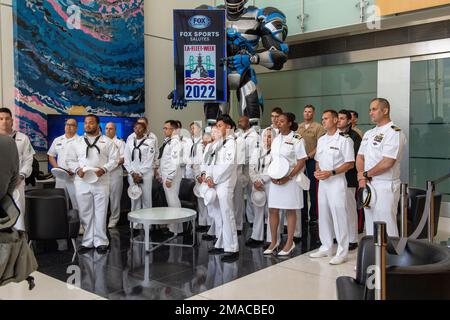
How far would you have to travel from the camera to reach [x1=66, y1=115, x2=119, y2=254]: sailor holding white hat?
187 inches

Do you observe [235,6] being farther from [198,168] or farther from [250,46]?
[198,168]

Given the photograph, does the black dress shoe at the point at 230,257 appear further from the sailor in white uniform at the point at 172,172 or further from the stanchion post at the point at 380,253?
the stanchion post at the point at 380,253

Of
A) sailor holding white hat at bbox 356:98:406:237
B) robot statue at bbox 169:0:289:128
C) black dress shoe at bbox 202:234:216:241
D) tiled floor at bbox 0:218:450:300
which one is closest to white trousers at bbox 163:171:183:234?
black dress shoe at bbox 202:234:216:241

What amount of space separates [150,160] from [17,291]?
276cm

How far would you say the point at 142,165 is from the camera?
231 inches

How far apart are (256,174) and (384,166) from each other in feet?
5.20

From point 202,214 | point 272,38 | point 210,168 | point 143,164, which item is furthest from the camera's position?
point 272,38

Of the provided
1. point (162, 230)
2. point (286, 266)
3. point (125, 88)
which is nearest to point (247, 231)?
point (162, 230)

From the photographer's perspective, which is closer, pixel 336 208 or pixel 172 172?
pixel 336 208

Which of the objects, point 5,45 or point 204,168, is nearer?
point 204,168

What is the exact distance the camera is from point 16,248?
235 centimetres


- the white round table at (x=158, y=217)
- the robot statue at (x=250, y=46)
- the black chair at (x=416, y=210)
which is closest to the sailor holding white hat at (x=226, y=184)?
the white round table at (x=158, y=217)

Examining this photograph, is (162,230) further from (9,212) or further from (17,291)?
(9,212)

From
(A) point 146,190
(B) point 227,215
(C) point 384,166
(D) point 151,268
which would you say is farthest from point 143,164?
(C) point 384,166
